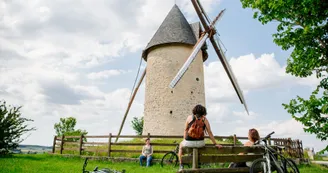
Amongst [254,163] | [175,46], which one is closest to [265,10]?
[254,163]

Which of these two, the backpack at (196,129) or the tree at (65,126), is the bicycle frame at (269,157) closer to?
the backpack at (196,129)

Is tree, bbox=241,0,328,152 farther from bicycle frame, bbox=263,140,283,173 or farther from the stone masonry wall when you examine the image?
the stone masonry wall

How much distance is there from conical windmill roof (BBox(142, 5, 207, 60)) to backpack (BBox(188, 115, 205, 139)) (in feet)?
35.9

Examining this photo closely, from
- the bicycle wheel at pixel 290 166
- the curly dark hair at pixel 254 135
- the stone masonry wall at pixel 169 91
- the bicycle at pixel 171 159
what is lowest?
the bicycle at pixel 171 159

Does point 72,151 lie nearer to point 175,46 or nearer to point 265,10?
point 175,46

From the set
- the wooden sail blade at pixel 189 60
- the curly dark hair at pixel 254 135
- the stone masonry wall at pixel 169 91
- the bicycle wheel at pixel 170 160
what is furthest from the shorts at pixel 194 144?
the stone masonry wall at pixel 169 91

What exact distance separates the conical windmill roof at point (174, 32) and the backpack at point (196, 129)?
10949 mm

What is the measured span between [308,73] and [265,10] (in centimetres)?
246

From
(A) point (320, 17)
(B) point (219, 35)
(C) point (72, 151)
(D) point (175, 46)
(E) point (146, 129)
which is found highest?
(B) point (219, 35)

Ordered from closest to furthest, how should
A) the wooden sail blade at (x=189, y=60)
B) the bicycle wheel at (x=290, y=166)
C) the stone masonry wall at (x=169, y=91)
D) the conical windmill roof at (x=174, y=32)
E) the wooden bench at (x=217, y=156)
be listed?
the wooden bench at (x=217, y=156) < the bicycle wheel at (x=290, y=166) < the wooden sail blade at (x=189, y=60) < the stone masonry wall at (x=169, y=91) < the conical windmill roof at (x=174, y=32)

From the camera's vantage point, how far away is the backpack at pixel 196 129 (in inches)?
161

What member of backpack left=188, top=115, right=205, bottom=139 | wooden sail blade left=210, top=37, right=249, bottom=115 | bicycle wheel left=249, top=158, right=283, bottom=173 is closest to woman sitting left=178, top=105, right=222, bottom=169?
backpack left=188, top=115, right=205, bottom=139

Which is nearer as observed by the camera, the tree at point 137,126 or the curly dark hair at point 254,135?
the curly dark hair at point 254,135

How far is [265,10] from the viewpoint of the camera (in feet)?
24.9
